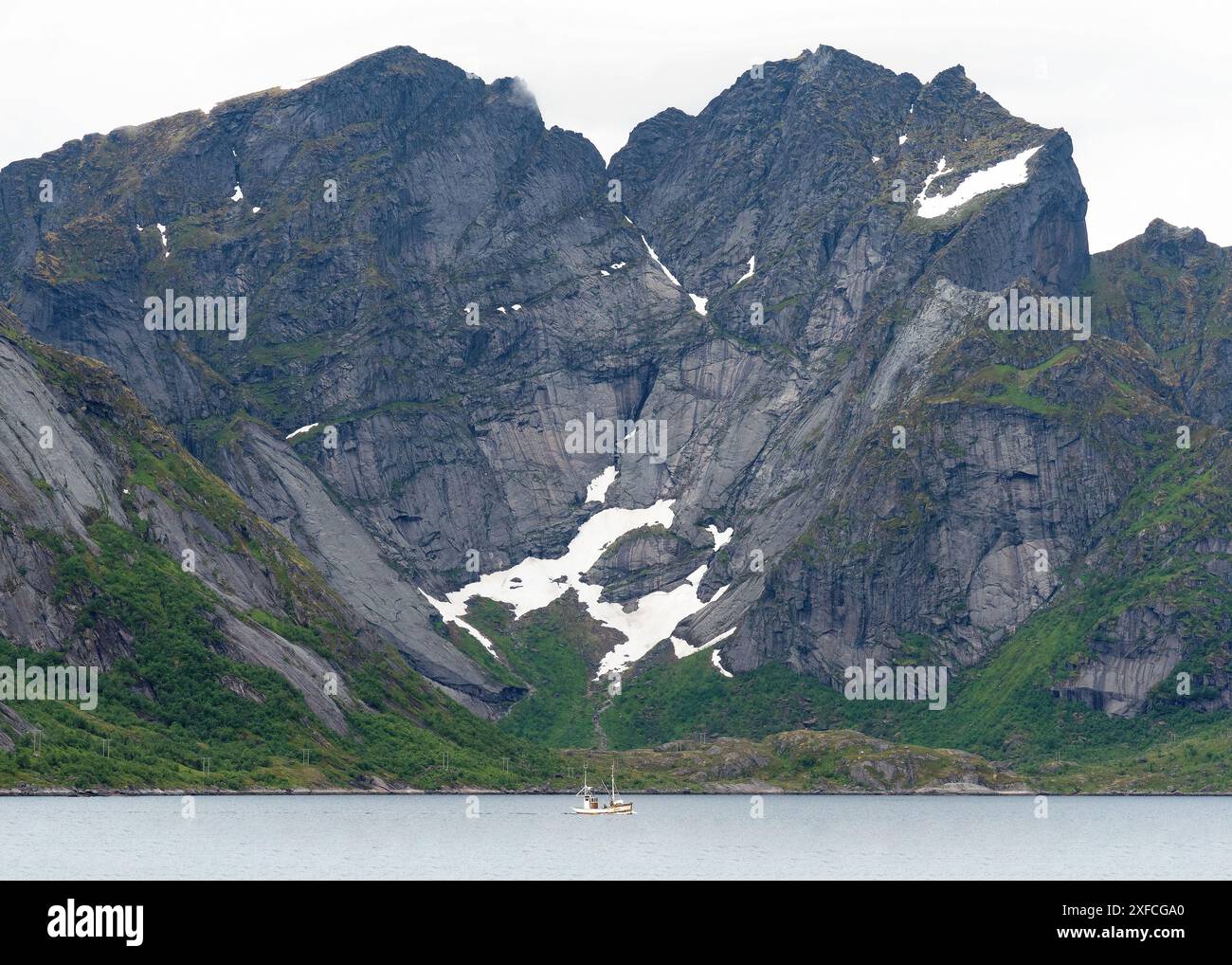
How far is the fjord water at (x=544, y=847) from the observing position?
397 feet

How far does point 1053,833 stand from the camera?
181750 mm

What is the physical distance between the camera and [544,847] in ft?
493

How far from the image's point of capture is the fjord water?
4759 inches
